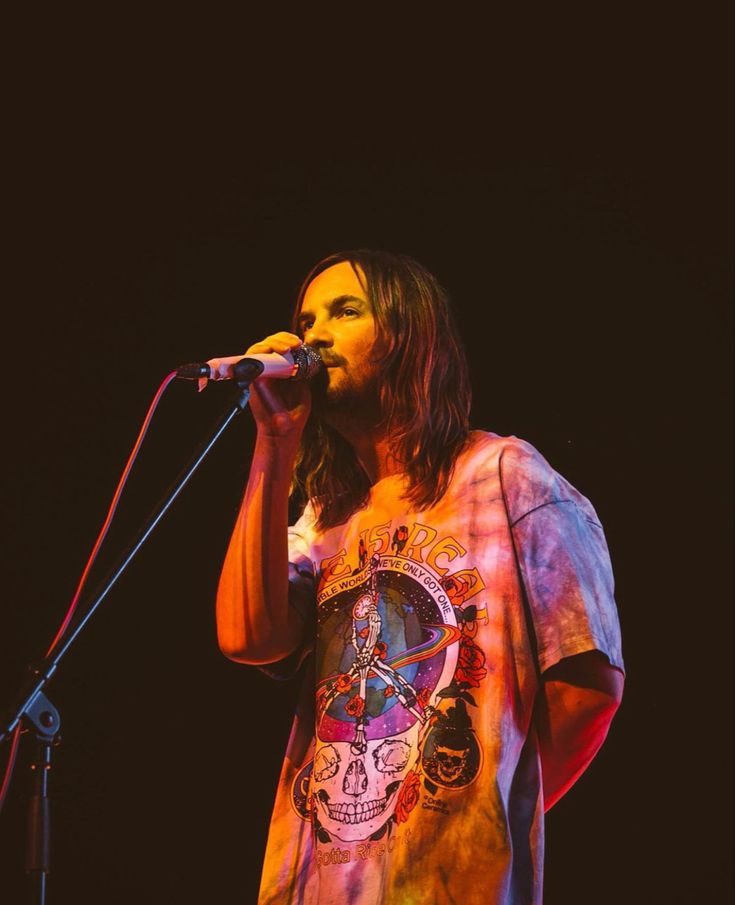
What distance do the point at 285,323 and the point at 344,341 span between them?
0.90 m

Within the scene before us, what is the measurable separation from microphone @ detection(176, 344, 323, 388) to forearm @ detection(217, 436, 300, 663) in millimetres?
146

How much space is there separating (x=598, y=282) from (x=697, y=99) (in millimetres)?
484

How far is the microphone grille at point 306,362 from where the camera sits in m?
2.00

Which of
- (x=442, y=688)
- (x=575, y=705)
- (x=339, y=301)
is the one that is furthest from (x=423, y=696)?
(x=339, y=301)

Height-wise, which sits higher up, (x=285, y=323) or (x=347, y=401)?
(x=285, y=323)

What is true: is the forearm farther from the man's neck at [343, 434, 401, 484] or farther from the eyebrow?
the eyebrow

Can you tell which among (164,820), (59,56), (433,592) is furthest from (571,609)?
(59,56)

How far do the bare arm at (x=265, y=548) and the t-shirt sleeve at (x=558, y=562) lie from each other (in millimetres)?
402

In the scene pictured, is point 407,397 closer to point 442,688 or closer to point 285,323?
point 442,688

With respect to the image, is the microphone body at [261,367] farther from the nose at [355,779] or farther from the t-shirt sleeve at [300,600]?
the nose at [355,779]

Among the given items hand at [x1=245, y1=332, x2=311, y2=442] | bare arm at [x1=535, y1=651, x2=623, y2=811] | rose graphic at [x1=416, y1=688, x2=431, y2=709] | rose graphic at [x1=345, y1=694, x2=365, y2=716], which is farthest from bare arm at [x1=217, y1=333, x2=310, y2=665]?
bare arm at [x1=535, y1=651, x2=623, y2=811]

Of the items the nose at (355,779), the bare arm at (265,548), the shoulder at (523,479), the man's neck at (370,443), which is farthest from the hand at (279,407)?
the nose at (355,779)

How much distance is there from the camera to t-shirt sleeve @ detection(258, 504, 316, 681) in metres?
2.13

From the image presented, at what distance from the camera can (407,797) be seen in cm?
176
